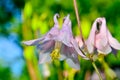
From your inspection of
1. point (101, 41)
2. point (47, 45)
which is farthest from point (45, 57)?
point (101, 41)

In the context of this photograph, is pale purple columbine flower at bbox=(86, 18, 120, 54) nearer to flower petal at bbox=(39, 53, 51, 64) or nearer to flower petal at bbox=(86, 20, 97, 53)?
flower petal at bbox=(86, 20, 97, 53)

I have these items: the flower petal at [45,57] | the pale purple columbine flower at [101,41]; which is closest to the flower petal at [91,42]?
the pale purple columbine flower at [101,41]

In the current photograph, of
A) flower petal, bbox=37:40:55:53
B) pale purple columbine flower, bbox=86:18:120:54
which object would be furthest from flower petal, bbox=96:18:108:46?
flower petal, bbox=37:40:55:53

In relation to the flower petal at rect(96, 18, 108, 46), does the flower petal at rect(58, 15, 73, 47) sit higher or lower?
higher

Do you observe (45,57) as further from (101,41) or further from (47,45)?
(101,41)

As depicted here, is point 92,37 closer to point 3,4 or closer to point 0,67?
point 0,67

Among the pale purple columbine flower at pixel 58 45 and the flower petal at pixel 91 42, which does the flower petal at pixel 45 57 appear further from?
the flower petal at pixel 91 42
